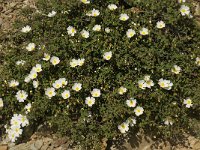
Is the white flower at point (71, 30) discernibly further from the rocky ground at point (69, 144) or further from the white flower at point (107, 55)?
the rocky ground at point (69, 144)

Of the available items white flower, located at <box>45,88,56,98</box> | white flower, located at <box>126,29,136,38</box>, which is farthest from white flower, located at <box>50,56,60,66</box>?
white flower, located at <box>126,29,136,38</box>

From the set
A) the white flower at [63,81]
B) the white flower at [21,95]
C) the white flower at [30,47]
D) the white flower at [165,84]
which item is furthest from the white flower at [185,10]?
the white flower at [21,95]

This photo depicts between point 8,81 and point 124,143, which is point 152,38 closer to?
point 124,143

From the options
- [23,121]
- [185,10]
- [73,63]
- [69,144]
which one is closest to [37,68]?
[73,63]

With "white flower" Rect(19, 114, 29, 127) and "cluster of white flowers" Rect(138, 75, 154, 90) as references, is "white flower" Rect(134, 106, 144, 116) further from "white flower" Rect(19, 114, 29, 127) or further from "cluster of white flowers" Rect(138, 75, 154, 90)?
"white flower" Rect(19, 114, 29, 127)

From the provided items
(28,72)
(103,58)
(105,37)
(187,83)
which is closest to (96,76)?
(103,58)

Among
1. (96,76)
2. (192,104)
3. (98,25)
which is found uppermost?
(98,25)

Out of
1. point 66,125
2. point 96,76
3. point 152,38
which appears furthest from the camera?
point 152,38
